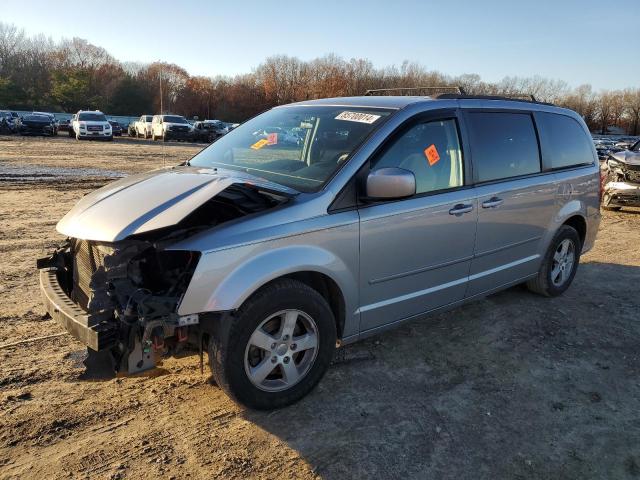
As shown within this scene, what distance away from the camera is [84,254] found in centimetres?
336

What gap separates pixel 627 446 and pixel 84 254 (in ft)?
11.7

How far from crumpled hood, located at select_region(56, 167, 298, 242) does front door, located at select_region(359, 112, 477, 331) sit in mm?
704

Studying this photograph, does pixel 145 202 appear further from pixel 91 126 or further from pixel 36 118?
pixel 36 118

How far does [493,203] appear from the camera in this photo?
4.16 meters

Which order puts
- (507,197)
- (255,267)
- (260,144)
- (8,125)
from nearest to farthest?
(255,267), (260,144), (507,197), (8,125)

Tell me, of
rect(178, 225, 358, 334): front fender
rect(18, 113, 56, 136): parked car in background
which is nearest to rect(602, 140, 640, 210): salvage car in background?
rect(178, 225, 358, 334): front fender

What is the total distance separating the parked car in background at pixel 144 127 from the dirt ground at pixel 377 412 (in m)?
38.8

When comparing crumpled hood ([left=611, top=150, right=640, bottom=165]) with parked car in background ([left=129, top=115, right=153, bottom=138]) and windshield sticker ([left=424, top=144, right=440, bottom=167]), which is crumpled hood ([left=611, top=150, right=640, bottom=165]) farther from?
parked car in background ([left=129, top=115, right=153, bottom=138])

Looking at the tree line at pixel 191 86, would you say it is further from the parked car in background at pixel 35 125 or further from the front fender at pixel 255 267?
the front fender at pixel 255 267

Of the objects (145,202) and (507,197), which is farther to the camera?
(507,197)

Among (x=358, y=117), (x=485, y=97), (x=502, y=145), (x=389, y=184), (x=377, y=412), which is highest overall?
(x=485, y=97)

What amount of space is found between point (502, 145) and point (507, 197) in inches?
18.1

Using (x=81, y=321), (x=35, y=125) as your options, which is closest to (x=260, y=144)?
(x=81, y=321)

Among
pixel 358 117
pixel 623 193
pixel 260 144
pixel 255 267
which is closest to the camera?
pixel 255 267
